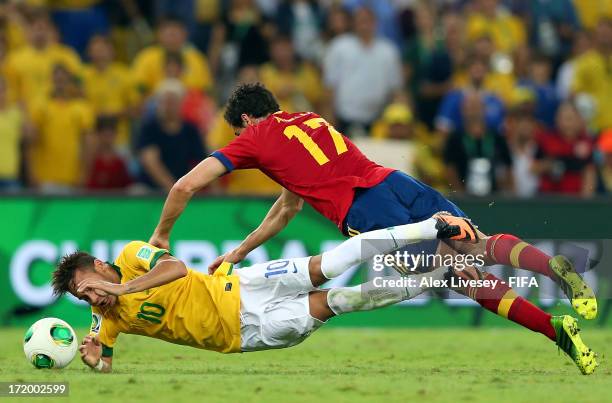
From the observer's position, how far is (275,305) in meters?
10.3

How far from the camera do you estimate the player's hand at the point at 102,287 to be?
9.70m

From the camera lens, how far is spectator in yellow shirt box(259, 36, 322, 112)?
17.4m

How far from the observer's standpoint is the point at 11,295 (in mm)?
15219

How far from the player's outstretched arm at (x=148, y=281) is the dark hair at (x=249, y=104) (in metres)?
1.44

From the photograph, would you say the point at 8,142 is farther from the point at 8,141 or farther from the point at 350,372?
the point at 350,372

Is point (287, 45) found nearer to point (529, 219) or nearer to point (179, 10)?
point (179, 10)

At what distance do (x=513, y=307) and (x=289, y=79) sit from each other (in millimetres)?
8145

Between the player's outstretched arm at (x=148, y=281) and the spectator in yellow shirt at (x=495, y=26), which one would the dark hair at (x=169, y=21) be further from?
the player's outstretched arm at (x=148, y=281)

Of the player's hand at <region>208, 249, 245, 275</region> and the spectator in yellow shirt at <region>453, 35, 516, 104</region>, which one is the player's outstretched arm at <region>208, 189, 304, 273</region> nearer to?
the player's hand at <region>208, 249, 245, 275</region>

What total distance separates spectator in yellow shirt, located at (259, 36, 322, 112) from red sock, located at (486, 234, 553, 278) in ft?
22.6

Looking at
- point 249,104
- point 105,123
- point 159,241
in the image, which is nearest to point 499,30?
point 105,123

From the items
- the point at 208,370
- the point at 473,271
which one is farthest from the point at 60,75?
the point at 473,271

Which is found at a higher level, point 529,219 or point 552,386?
point 529,219

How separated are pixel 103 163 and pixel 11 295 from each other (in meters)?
2.32
